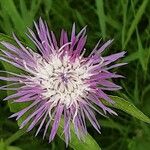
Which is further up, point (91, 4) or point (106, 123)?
point (91, 4)

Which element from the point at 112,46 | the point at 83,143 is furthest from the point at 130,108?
the point at 112,46

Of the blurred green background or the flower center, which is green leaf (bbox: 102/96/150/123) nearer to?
the flower center

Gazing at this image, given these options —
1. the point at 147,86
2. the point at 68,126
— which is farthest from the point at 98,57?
the point at 147,86

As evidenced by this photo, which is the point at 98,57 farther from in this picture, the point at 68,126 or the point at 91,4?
the point at 91,4

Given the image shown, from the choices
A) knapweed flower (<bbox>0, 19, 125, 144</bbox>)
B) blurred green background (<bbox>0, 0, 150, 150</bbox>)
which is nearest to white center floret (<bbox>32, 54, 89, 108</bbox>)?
knapweed flower (<bbox>0, 19, 125, 144</bbox>)

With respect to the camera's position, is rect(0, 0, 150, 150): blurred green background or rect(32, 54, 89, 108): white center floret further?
rect(0, 0, 150, 150): blurred green background

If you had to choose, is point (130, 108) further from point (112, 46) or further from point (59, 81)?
point (112, 46)

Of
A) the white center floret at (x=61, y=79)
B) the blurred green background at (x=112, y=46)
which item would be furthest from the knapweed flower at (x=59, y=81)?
the blurred green background at (x=112, y=46)

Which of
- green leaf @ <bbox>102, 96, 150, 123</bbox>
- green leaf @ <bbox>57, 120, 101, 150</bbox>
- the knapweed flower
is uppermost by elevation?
the knapweed flower
